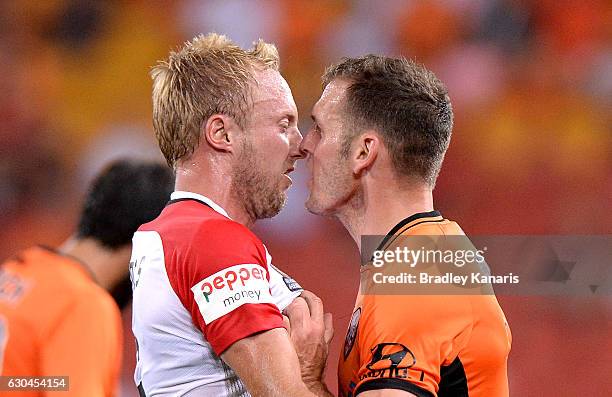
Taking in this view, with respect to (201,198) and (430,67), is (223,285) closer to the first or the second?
(201,198)

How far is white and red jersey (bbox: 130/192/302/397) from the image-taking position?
2.01 m

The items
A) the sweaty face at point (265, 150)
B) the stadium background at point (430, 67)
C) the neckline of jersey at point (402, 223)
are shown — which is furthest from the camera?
the stadium background at point (430, 67)

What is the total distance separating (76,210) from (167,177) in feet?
6.11

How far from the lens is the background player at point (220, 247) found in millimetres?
1998

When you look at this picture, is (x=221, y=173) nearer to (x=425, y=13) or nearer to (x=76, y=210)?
(x=76, y=210)

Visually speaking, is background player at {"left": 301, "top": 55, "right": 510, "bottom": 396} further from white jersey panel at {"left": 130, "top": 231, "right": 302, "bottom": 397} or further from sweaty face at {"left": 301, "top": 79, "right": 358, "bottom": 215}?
white jersey panel at {"left": 130, "top": 231, "right": 302, "bottom": 397}

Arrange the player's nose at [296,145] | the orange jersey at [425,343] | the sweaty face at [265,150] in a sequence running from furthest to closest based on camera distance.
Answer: the player's nose at [296,145] → the sweaty face at [265,150] → the orange jersey at [425,343]

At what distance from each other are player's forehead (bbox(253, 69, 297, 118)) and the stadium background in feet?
8.41

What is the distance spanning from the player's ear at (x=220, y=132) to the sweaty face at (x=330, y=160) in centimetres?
26

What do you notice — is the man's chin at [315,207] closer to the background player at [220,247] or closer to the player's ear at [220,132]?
the background player at [220,247]

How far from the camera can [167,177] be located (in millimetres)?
3373

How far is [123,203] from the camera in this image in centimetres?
327

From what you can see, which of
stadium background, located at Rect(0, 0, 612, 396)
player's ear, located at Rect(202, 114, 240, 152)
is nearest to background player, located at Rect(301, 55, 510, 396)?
player's ear, located at Rect(202, 114, 240, 152)

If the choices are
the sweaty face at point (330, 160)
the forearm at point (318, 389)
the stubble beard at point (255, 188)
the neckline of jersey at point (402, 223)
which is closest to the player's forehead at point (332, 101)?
the sweaty face at point (330, 160)
